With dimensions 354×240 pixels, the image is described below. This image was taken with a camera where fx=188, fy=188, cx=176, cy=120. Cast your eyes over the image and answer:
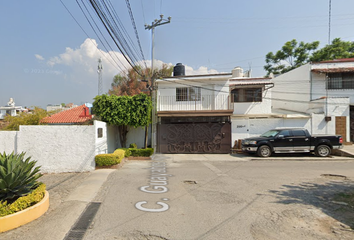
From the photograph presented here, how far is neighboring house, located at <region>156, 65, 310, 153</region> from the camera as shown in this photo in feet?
45.0

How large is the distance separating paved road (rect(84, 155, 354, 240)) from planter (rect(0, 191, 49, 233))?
1.23m

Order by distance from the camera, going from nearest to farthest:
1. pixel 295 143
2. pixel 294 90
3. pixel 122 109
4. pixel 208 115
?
pixel 122 109 < pixel 295 143 < pixel 208 115 < pixel 294 90

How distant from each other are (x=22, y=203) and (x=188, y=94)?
12.3 metres

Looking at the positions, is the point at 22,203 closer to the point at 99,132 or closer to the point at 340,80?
the point at 99,132

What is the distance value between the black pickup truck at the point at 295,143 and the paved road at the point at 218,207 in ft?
13.9

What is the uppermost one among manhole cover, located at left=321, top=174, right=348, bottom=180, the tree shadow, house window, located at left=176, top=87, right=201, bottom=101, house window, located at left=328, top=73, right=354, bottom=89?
house window, located at left=328, top=73, right=354, bottom=89

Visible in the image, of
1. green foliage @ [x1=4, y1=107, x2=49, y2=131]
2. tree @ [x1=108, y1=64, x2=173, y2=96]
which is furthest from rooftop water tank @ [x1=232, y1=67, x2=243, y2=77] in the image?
green foliage @ [x1=4, y1=107, x2=49, y2=131]

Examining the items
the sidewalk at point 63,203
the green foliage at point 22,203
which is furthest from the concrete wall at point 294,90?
the green foliage at point 22,203

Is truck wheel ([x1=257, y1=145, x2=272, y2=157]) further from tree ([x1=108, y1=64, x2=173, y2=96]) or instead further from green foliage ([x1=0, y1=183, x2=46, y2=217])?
tree ([x1=108, y1=64, x2=173, y2=96])

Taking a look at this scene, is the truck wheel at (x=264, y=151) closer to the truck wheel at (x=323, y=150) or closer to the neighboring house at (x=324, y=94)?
the truck wheel at (x=323, y=150)

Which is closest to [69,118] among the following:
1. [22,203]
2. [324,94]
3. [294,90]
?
[22,203]

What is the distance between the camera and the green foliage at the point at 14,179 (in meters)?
3.92

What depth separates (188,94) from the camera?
48.8 ft

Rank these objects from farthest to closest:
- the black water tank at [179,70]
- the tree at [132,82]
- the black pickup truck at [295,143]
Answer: the tree at [132,82], the black water tank at [179,70], the black pickup truck at [295,143]
